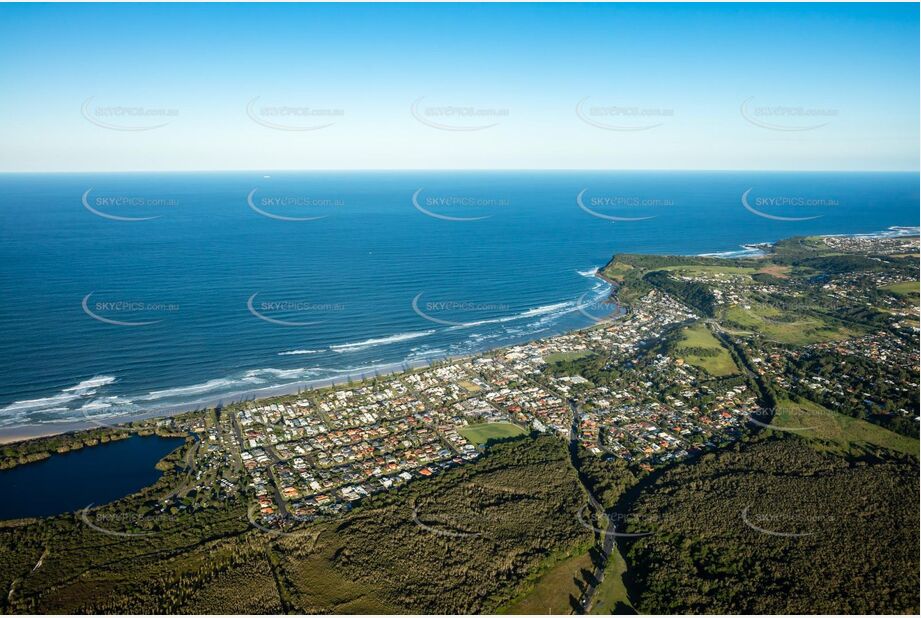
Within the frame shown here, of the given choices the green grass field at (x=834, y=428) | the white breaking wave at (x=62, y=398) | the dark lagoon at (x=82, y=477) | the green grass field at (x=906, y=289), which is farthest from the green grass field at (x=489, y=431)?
the green grass field at (x=906, y=289)

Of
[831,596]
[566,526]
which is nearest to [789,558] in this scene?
[831,596]

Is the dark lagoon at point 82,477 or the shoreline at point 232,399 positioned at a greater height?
the shoreline at point 232,399

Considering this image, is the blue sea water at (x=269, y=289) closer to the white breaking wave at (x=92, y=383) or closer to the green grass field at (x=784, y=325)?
the white breaking wave at (x=92, y=383)

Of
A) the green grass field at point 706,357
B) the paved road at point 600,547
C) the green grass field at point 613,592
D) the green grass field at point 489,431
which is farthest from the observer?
the green grass field at point 706,357

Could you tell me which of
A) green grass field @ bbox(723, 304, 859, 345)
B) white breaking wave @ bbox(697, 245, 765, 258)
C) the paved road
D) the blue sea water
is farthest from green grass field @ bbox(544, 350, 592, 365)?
white breaking wave @ bbox(697, 245, 765, 258)

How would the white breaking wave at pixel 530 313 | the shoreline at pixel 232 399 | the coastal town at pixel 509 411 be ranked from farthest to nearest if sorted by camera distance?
1. the white breaking wave at pixel 530 313
2. the shoreline at pixel 232 399
3. the coastal town at pixel 509 411

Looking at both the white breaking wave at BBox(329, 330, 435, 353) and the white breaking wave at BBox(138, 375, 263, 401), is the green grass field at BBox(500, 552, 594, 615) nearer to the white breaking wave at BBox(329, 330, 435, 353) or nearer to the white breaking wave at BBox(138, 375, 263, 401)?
the white breaking wave at BBox(138, 375, 263, 401)
